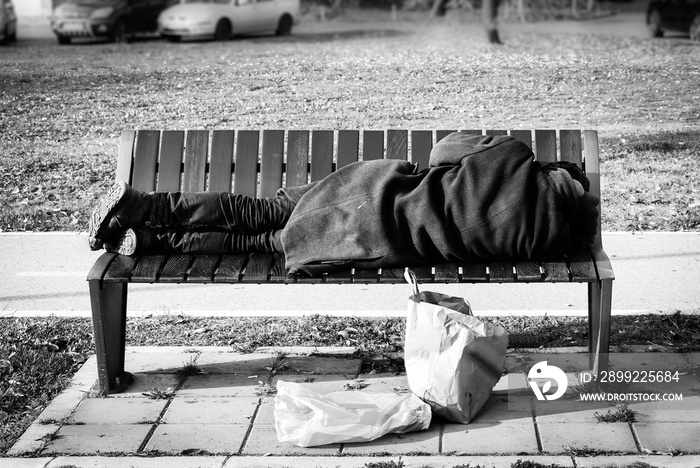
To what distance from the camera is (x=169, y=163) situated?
13.5ft

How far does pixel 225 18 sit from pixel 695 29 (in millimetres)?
3200

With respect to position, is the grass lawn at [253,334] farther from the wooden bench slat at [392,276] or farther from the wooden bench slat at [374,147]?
the wooden bench slat at [374,147]

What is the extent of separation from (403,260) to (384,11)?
10.5ft

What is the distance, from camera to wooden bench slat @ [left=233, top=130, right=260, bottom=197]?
4.10 meters

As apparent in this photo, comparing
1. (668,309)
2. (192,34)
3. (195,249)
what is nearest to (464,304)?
(195,249)

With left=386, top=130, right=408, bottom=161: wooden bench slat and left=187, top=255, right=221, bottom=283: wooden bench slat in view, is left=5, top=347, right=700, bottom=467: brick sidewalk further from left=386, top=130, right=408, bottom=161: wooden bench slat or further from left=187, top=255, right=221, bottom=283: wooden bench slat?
left=386, top=130, right=408, bottom=161: wooden bench slat

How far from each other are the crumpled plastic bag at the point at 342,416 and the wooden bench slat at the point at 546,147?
4.35 feet

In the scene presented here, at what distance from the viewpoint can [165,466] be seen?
288 centimetres

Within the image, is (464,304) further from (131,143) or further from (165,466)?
(131,143)

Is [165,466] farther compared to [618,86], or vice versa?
[618,86]

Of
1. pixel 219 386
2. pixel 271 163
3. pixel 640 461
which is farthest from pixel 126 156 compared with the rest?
pixel 640 461

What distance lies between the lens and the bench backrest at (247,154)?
4.09 m

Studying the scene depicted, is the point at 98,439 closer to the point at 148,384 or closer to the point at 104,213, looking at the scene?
the point at 148,384


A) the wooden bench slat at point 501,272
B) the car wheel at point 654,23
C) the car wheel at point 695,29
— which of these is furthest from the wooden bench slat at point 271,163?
the car wheel at point 695,29
